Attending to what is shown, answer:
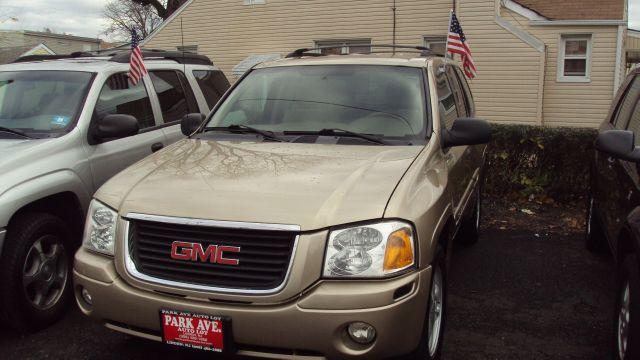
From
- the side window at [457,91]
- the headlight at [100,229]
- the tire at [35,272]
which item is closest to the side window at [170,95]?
the tire at [35,272]

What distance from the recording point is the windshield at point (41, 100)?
175 inches

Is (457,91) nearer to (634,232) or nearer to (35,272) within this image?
(634,232)

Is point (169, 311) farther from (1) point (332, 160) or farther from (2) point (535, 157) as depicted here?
(2) point (535, 157)

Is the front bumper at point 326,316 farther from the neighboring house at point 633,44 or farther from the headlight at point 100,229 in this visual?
the neighboring house at point 633,44

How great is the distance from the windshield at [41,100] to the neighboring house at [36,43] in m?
33.1

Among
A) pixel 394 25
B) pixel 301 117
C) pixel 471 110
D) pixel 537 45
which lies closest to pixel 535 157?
pixel 471 110

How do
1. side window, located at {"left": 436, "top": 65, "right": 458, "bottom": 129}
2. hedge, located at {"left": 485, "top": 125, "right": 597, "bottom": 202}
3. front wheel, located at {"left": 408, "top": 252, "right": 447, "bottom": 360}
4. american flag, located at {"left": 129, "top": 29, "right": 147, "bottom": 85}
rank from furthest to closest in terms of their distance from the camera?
1. hedge, located at {"left": 485, "top": 125, "right": 597, "bottom": 202}
2. american flag, located at {"left": 129, "top": 29, "right": 147, "bottom": 85}
3. side window, located at {"left": 436, "top": 65, "right": 458, "bottom": 129}
4. front wheel, located at {"left": 408, "top": 252, "right": 447, "bottom": 360}

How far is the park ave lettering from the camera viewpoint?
2.69m

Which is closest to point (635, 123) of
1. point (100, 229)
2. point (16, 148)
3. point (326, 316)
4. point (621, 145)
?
point (621, 145)

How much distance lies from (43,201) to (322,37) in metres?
14.2

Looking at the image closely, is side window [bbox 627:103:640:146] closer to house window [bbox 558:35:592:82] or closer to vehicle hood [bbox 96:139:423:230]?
vehicle hood [bbox 96:139:423:230]

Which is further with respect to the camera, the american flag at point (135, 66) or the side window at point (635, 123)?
the american flag at point (135, 66)

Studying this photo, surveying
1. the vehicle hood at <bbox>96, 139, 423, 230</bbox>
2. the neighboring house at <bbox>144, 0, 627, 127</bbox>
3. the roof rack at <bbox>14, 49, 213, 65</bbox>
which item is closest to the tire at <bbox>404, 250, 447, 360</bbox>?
the vehicle hood at <bbox>96, 139, 423, 230</bbox>

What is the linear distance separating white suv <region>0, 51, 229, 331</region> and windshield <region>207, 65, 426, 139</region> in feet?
3.11
